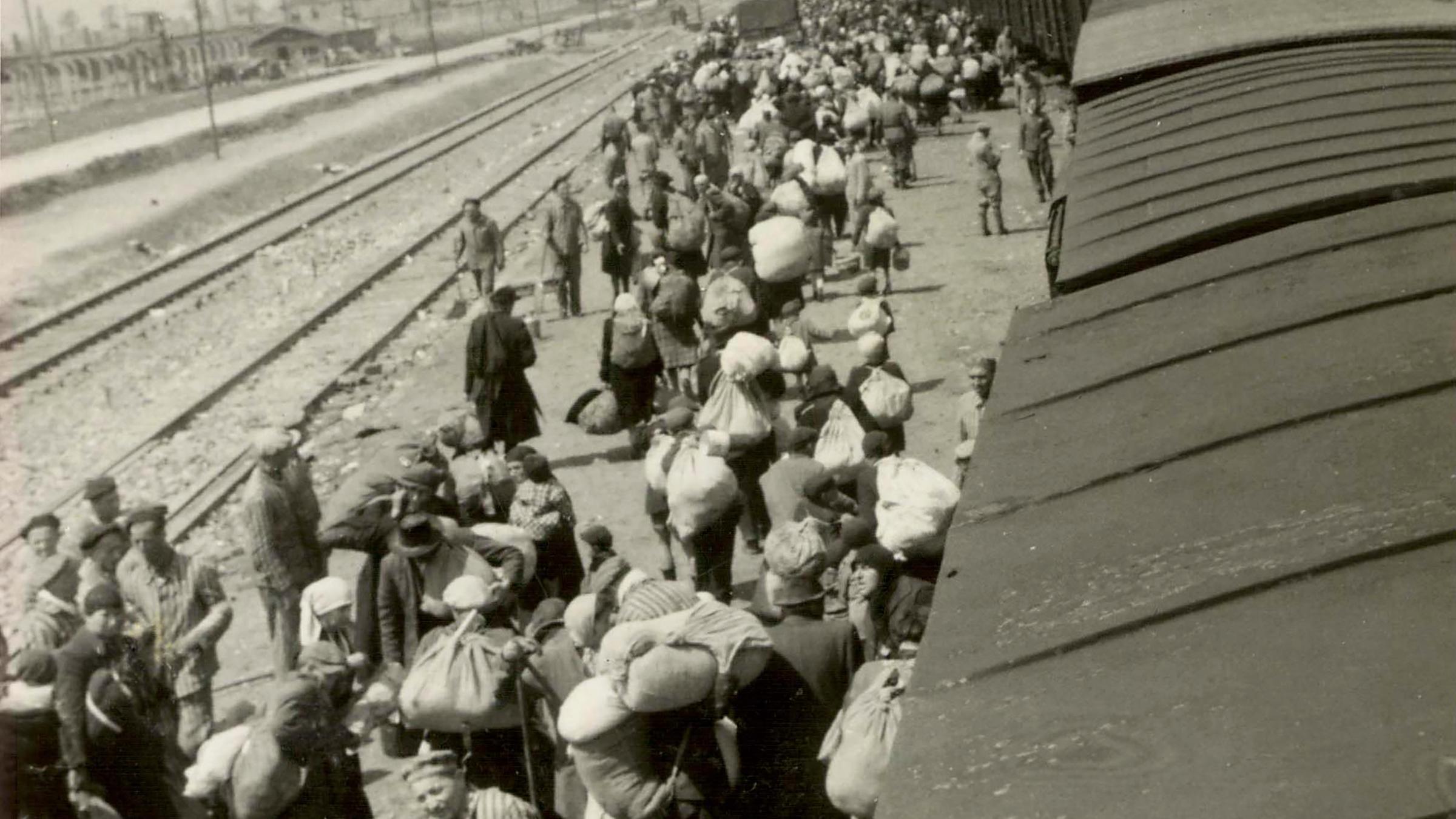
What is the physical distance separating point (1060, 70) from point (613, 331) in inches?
819

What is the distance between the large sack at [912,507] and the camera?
6.70 metres

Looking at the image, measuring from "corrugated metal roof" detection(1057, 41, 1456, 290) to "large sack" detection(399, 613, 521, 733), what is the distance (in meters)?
2.45

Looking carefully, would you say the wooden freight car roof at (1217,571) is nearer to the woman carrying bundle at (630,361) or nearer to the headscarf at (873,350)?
the headscarf at (873,350)

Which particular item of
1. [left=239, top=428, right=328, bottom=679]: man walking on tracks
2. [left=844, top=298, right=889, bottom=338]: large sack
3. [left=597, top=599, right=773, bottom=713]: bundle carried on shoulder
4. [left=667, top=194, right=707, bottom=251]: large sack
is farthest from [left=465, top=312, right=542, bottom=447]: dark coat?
[left=597, top=599, right=773, bottom=713]: bundle carried on shoulder

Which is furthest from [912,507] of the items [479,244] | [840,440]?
[479,244]

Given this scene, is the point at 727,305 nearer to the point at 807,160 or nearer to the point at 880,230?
the point at 880,230

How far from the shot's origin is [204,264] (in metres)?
26.0

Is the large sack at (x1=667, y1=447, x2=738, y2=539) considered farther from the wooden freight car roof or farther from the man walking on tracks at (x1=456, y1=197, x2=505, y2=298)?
the man walking on tracks at (x1=456, y1=197, x2=505, y2=298)

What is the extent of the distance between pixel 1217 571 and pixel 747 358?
656 cm

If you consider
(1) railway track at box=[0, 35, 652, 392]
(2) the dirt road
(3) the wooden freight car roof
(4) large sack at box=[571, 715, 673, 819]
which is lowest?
(1) railway track at box=[0, 35, 652, 392]

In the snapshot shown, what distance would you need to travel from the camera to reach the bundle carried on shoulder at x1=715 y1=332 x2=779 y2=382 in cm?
917

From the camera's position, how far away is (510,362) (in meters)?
10.9

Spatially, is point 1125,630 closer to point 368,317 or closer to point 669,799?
point 669,799

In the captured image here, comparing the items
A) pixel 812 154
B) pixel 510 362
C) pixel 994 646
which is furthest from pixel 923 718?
pixel 812 154
